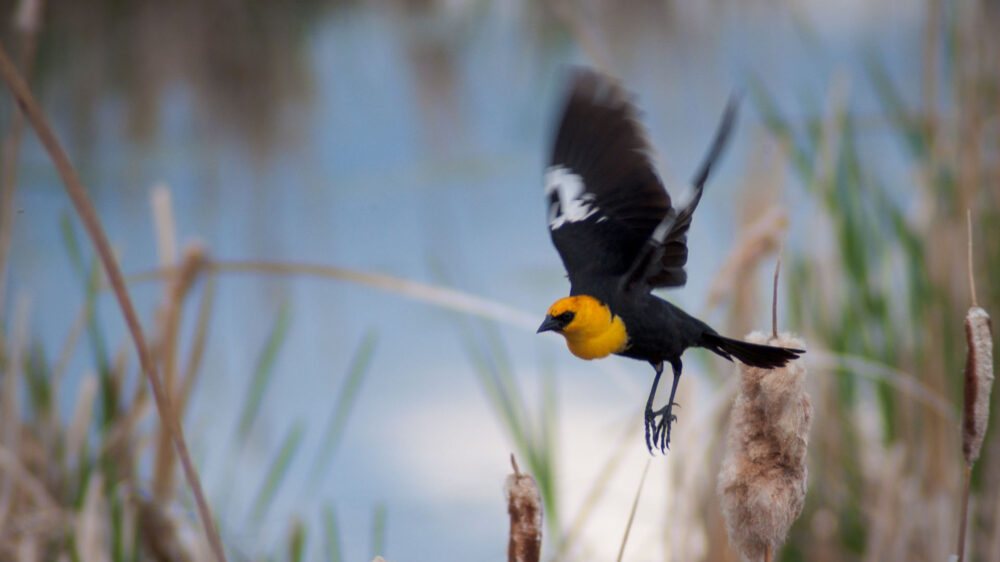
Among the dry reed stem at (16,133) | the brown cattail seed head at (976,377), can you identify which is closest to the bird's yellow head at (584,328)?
the brown cattail seed head at (976,377)

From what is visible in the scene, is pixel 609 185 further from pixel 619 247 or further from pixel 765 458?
pixel 765 458

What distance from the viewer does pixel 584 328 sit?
0.87 feet

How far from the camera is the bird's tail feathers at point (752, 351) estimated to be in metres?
0.28

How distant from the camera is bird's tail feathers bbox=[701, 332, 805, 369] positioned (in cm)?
28

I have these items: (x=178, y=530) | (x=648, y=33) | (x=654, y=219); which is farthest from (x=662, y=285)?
(x=648, y=33)

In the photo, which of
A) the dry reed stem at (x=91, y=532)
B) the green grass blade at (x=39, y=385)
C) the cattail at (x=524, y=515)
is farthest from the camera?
the green grass blade at (x=39, y=385)

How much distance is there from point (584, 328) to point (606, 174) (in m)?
0.07

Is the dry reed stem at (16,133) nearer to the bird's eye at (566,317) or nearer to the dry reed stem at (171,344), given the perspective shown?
the dry reed stem at (171,344)

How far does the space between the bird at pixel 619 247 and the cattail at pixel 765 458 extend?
6 cm

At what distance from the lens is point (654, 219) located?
0.30 meters

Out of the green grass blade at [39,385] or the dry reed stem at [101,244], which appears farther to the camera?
the green grass blade at [39,385]

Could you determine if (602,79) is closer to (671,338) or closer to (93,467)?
(671,338)

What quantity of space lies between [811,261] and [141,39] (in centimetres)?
397

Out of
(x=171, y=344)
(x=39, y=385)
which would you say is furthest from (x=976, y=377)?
(x=39, y=385)
